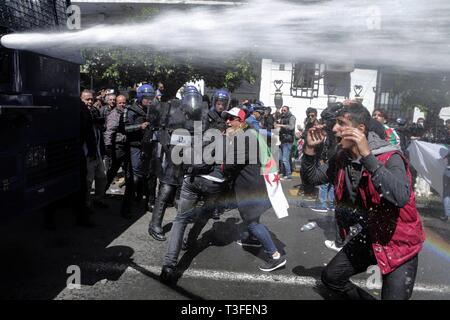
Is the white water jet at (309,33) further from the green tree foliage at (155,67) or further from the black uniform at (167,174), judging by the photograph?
the green tree foliage at (155,67)

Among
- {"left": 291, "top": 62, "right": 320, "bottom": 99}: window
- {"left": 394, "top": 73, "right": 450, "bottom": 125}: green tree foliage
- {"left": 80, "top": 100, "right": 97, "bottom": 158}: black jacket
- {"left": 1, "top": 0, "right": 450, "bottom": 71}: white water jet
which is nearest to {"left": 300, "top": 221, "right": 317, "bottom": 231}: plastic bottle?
{"left": 1, "top": 0, "right": 450, "bottom": 71}: white water jet

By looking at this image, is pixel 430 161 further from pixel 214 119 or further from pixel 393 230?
pixel 393 230

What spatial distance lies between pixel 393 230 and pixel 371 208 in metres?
0.21

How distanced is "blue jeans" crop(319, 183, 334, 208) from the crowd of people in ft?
0.08

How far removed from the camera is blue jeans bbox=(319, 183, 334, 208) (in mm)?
6406

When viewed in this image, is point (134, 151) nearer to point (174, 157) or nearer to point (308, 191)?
point (174, 157)

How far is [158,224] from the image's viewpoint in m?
5.24

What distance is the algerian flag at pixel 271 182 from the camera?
14.8 ft

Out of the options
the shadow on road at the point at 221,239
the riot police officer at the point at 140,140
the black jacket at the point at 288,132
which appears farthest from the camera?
the black jacket at the point at 288,132

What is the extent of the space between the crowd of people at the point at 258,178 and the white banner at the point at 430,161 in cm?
44

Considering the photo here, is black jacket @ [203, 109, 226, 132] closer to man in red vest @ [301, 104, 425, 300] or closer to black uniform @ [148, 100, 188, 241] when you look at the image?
black uniform @ [148, 100, 188, 241]

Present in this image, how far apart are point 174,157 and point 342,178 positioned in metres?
2.28

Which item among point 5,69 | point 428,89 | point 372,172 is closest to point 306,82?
point 428,89
